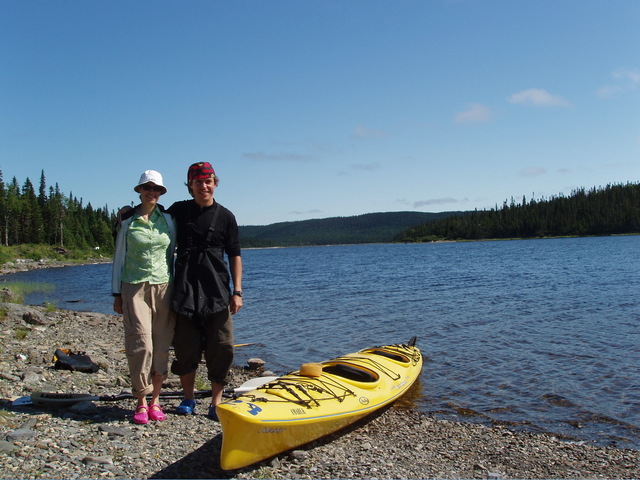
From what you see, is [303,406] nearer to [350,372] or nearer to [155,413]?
[155,413]

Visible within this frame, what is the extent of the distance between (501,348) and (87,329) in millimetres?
11971

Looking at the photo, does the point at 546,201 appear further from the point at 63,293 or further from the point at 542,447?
the point at 542,447

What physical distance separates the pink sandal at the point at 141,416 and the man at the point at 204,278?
0.54m

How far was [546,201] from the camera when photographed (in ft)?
511

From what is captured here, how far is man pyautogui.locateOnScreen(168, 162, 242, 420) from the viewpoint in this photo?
5.55 m

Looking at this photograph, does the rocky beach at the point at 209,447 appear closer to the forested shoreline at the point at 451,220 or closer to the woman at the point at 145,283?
the woman at the point at 145,283

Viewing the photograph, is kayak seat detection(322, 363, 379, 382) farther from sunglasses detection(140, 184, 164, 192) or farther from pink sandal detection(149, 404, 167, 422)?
sunglasses detection(140, 184, 164, 192)

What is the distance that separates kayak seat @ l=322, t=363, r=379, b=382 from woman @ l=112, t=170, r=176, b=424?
2.89 metres

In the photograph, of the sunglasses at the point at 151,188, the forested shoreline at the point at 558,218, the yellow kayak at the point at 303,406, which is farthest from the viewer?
the forested shoreline at the point at 558,218

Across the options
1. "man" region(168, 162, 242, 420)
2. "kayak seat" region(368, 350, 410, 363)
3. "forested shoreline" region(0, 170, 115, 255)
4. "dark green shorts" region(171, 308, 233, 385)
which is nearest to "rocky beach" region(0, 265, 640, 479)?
"dark green shorts" region(171, 308, 233, 385)

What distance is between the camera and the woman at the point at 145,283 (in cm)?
536

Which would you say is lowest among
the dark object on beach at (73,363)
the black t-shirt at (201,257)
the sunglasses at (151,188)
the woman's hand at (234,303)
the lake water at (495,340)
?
the lake water at (495,340)

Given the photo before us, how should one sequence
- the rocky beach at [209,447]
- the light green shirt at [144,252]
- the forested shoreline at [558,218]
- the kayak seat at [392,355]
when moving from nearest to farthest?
the rocky beach at [209,447] → the light green shirt at [144,252] → the kayak seat at [392,355] → the forested shoreline at [558,218]

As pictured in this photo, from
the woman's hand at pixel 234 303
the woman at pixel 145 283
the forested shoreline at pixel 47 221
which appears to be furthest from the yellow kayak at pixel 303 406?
the forested shoreline at pixel 47 221
